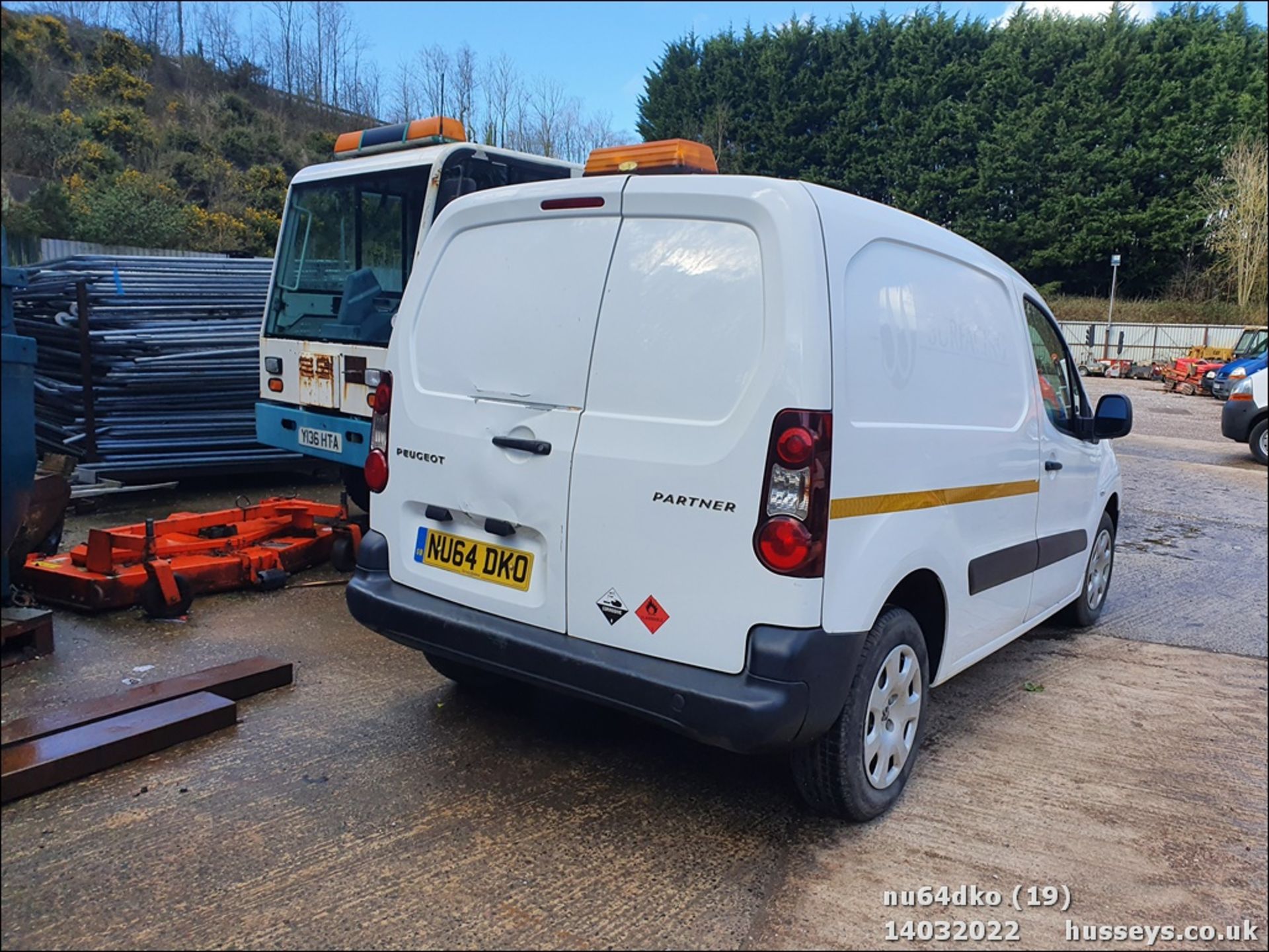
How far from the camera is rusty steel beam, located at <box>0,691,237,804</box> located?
9.55 feet

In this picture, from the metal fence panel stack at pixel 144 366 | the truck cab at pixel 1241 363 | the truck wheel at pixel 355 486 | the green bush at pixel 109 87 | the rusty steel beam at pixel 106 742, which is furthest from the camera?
the green bush at pixel 109 87

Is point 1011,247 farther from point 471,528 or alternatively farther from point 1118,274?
point 471,528

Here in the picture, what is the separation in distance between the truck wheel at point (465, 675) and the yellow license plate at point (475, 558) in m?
0.69

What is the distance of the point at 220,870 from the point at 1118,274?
45.2 m

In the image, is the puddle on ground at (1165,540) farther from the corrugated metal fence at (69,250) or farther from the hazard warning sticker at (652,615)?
the corrugated metal fence at (69,250)

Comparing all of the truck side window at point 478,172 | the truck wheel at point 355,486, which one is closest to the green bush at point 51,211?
the truck wheel at point 355,486

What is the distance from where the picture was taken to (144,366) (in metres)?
7.46

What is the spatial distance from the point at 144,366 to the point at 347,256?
2.23m

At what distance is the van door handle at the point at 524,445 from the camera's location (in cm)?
292

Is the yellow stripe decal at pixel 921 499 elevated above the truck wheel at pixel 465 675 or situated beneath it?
elevated above

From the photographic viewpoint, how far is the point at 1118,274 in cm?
4031

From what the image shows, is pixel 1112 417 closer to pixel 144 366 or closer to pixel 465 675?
pixel 465 675

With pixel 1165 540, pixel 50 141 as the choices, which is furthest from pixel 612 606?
pixel 50 141

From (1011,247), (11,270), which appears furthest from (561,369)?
(1011,247)
